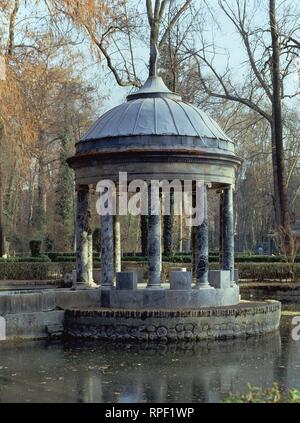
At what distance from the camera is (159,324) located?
16203 millimetres

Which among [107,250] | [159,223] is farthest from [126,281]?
[159,223]

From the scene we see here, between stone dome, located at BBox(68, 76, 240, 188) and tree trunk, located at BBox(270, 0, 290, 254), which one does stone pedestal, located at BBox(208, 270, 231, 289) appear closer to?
stone dome, located at BBox(68, 76, 240, 188)

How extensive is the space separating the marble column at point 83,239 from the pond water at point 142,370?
3713mm

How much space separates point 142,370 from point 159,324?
378cm

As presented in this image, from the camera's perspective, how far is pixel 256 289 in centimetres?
2594

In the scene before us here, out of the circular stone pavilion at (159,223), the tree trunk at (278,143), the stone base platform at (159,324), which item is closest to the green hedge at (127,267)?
the tree trunk at (278,143)

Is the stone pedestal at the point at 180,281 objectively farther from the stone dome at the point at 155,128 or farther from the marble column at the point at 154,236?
the stone dome at the point at 155,128

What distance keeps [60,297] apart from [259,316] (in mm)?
4592

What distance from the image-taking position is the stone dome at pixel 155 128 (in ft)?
58.6

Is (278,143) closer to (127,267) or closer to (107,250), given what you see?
(127,267)

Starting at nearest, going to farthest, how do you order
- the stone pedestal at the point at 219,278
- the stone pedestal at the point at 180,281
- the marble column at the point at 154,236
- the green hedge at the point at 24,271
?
1. the stone pedestal at the point at 180,281
2. the marble column at the point at 154,236
3. the stone pedestal at the point at 219,278
4. the green hedge at the point at 24,271

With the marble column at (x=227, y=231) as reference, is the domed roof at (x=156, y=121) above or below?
above
